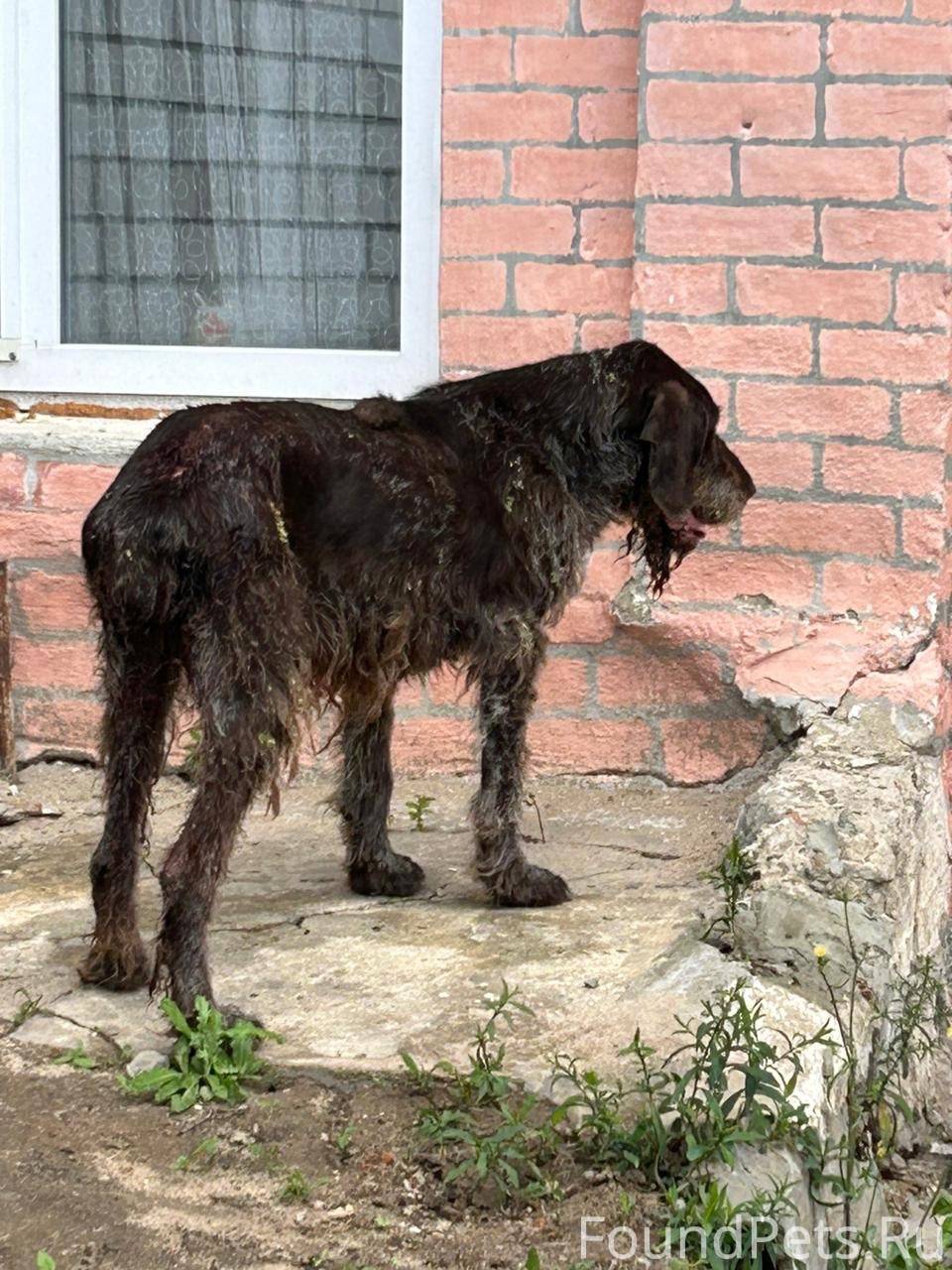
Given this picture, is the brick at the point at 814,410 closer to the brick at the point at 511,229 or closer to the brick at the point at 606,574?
the brick at the point at 606,574

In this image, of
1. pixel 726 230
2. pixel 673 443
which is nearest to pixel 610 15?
pixel 726 230

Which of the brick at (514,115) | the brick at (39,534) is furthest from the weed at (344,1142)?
the brick at (514,115)

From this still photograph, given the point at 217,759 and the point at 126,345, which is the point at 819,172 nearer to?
the point at 126,345

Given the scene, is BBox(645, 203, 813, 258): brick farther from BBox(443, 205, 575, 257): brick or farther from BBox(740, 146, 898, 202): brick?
BBox(443, 205, 575, 257): brick

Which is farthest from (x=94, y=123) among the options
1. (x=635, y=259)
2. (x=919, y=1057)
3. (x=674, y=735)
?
(x=919, y=1057)

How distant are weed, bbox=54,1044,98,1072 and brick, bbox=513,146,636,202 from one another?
3028 mm

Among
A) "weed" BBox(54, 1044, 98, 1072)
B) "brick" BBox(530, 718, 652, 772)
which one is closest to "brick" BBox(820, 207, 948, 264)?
"brick" BBox(530, 718, 652, 772)

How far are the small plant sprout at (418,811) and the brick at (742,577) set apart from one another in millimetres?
1002

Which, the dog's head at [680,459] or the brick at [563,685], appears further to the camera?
the brick at [563,685]

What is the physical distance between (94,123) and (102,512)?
2.50 meters

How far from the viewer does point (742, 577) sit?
199 inches

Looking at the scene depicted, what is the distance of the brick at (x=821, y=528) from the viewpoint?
4965mm

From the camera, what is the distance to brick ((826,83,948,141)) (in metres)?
4.84

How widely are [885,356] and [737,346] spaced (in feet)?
1.45
